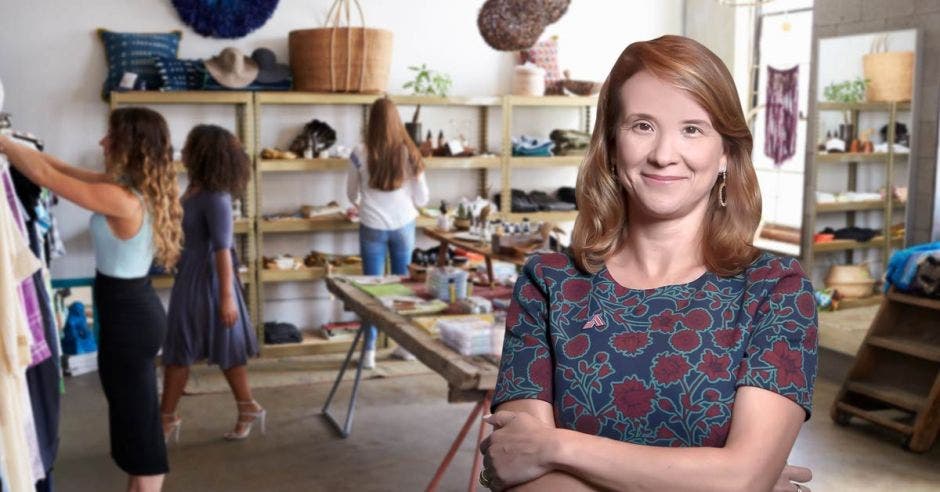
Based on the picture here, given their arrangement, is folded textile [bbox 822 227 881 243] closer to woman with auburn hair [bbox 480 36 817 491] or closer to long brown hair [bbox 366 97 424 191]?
long brown hair [bbox 366 97 424 191]

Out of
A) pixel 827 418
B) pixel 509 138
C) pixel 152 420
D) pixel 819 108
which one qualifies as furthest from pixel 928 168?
pixel 152 420

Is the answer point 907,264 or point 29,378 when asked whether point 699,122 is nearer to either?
point 29,378

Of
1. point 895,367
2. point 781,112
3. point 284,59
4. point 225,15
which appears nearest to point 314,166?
point 284,59

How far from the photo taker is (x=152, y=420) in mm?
4043

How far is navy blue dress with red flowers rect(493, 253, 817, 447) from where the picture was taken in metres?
1.65

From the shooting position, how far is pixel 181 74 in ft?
24.0

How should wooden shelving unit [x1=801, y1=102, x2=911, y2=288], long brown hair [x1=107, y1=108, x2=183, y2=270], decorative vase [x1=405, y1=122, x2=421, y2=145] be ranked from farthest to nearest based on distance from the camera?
decorative vase [x1=405, y1=122, x2=421, y2=145]
wooden shelving unit [x1=801, y1=102, x2=911, y2=288]
long brown hair [x1=107, y1=108, x2=183, y2=270]

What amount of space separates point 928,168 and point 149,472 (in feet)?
16.8

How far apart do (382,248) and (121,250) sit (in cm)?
342

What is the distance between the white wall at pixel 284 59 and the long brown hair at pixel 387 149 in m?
1.12

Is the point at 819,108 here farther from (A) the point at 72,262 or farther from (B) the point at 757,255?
(B) the point at 757,255

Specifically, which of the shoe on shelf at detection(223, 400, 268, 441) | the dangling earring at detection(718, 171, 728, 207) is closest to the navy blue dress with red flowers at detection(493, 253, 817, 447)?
the dangling earring at detection(718, 171, 728, 207)

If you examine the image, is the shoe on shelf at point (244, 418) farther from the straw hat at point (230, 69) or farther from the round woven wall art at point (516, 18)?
the round woven wall art at point (516, 18)

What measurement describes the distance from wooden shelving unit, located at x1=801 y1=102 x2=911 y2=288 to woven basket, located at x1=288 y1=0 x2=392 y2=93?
3154mm
